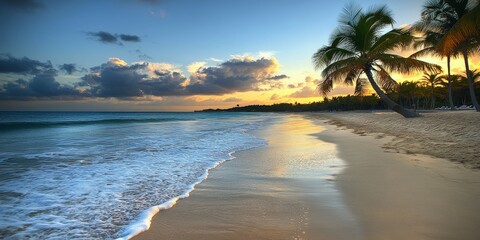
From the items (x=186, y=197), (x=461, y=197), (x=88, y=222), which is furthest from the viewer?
(x=186, y=197)

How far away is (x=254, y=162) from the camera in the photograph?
6777 mm

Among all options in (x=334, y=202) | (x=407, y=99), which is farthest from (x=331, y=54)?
(x=407, y=99)

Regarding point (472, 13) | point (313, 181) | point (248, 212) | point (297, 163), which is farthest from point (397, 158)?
point (472, 13)

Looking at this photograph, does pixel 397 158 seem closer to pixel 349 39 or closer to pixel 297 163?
pixel 297 163

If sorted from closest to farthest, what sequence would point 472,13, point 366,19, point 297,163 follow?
point 297,163 → point 472,13 → point 366,19

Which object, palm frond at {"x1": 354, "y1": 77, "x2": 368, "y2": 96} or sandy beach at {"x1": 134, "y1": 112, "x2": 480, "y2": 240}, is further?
palm frond at {"x1": 354, "y1": 77, "x2": 368, "y2": 96}

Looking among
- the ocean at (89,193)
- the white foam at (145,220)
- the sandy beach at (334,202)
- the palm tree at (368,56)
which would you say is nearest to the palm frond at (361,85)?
the palm tree at (368,56)

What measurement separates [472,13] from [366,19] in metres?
6.96

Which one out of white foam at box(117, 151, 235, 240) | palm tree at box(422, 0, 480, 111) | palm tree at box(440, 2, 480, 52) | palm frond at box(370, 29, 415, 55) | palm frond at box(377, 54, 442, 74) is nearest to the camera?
white foam at box(117, 151, 235, 240)

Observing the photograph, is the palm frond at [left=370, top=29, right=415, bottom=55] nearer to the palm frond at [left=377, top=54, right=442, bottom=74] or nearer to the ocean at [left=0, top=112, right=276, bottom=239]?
the palm frond at [left=377, top=54, right=442, bottom=74]

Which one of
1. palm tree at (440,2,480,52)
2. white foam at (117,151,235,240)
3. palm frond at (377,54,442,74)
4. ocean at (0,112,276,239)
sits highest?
palm tree at (440,2,480,52)

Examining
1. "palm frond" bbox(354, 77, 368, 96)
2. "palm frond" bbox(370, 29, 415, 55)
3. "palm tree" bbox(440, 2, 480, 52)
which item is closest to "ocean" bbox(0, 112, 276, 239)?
"palm tree" bbox(440, 2, 480, 52)

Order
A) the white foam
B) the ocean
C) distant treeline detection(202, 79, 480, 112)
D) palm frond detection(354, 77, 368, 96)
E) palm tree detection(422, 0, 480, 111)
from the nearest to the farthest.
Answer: the white foam < the ocean < palm tree detection(422, 0, 480, 111) < palm frond detection(354, 77, 368, 96) < distant treeline detection(202, 79, 480, 112)

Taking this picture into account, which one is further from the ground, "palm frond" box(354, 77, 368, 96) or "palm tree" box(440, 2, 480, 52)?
"palm tree" box(440, 2, 480, 52)
